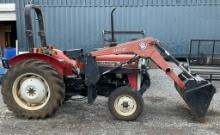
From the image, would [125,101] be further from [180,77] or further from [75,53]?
[75,53]

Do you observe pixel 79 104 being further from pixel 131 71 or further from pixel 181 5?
pixel 181 5

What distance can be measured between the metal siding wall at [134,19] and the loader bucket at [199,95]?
8476mm

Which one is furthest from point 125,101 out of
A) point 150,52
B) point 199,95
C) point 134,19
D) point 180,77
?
point 134,19

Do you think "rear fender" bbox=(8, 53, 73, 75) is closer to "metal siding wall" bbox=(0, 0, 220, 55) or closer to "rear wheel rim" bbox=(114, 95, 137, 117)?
"rear wheel rim" bbox=(114, 95, 137, 117)

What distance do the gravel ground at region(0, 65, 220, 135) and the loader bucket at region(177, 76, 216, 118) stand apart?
24 cm

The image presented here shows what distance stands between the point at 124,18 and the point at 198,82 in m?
8.63

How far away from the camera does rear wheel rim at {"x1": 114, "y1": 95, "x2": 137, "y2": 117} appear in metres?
7.07

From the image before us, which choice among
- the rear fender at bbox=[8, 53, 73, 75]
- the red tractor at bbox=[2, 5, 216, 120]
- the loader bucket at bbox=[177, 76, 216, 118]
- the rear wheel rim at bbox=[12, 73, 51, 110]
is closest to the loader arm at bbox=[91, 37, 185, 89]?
the red tractor at bbox=[2, 5, 216, 120]

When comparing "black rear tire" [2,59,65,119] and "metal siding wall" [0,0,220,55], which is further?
"metal siding wall" [0,0,220,55]

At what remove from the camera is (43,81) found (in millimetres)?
7223

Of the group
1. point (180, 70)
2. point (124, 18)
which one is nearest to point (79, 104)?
point (180, 70)

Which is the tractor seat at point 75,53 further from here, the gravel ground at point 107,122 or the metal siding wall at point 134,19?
the metal siding wall at point 134,19

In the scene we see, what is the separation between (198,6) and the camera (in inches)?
602

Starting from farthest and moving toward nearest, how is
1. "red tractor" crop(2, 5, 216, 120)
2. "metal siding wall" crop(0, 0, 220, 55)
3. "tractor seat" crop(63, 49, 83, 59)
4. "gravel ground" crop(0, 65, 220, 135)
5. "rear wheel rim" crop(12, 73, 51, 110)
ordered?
"metal siding wall" crop(0, 0, 220, 55) → "tractor seat" crop(63, 49, 83, 59) → "rear wheel rim" crop(12, 73, 51, 110) → "red tractor" crop(2, 5, 216, 120) → "gravel ground" crop(0, 65, 220, 135)
